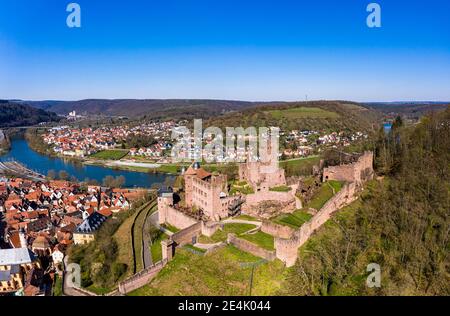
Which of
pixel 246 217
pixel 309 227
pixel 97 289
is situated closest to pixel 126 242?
pixel 97 289

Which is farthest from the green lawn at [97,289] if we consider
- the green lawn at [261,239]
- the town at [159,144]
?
the town at [159,144]

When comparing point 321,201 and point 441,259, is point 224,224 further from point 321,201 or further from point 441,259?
point 441,259

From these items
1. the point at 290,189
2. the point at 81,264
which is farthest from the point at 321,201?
the point at 81,264

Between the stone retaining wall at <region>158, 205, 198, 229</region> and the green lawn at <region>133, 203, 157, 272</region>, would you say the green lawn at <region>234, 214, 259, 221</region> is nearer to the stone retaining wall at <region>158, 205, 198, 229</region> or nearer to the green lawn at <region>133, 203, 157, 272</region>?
the stone retaining wall at <region>158, 205, 198, 229</region>

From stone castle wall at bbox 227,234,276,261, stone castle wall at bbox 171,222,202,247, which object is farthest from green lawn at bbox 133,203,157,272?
stone castle wall at bbox 227,234,276,261

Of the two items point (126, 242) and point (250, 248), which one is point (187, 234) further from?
point (126, 242)

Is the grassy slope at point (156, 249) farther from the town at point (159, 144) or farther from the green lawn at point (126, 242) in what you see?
the town at point (159, 144)
